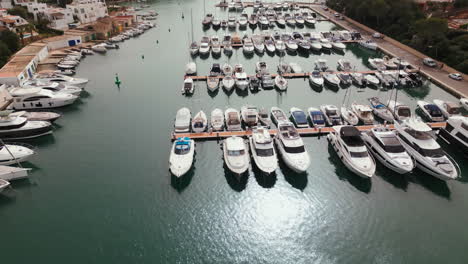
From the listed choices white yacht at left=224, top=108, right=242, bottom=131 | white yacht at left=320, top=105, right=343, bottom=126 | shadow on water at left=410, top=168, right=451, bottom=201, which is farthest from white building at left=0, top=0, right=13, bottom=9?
shadow on water at left=410, top=168, right=451, bottom=201

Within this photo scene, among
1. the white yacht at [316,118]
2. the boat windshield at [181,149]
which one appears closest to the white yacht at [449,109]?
the white yacht at [316,118]

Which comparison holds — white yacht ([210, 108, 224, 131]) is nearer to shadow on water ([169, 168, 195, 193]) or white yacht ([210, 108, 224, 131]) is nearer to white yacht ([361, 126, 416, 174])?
shadow on water ([169, 168, 195, 193])

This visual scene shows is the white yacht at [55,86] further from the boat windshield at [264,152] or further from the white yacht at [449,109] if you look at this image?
the white yacht at [449,109]

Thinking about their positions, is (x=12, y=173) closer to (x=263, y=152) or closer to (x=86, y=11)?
(x=263, y=152)

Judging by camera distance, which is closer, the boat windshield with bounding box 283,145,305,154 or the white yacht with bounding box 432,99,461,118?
the boat windshield with bounding box 283,145,305,154

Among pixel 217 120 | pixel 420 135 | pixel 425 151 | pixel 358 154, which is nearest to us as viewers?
pixel 425 151

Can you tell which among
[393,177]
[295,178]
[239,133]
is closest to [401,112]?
[393,177]

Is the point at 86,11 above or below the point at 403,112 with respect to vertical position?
above
